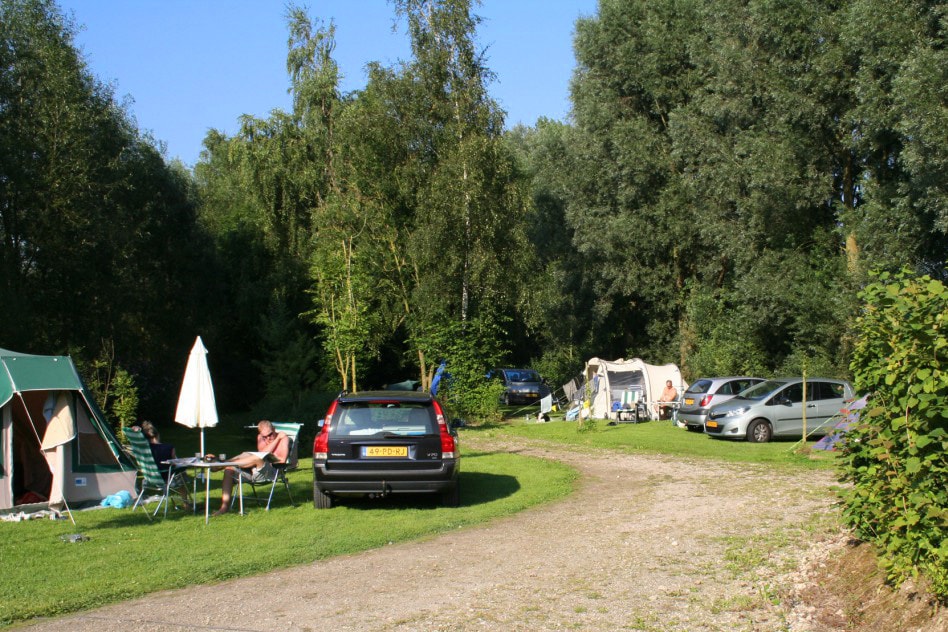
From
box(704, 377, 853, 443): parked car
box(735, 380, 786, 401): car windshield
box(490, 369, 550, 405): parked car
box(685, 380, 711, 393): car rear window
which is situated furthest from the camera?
box(490, 369, 550, 405): parked car

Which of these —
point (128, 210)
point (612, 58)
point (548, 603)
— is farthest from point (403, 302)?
point (548, 603)

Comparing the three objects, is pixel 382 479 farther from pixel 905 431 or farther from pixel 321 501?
pixel 905 431

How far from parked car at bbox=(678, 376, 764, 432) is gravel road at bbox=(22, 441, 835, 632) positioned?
466 inches

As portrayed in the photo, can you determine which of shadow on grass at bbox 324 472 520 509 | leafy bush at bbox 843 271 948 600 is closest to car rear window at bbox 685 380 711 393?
shadow on grass at bbox 324 472 520 509

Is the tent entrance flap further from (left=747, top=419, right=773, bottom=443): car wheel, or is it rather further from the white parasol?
(left=747, top=419, right=773, bottom=443): car wheel

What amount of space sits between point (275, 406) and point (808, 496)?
17.2 meters

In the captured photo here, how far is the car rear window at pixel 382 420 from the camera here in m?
10.4

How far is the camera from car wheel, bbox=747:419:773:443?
64.7 ft

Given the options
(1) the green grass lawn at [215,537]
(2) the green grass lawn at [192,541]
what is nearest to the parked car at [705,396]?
(1) the green grass lawn at [215,537]

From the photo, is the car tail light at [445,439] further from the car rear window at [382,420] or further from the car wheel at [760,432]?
the car wheel at [760,432]

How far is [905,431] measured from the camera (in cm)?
547

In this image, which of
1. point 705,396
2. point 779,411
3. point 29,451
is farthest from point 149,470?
point 705,396

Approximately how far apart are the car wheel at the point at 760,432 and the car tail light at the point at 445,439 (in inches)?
441

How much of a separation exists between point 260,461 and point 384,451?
1739 mm
